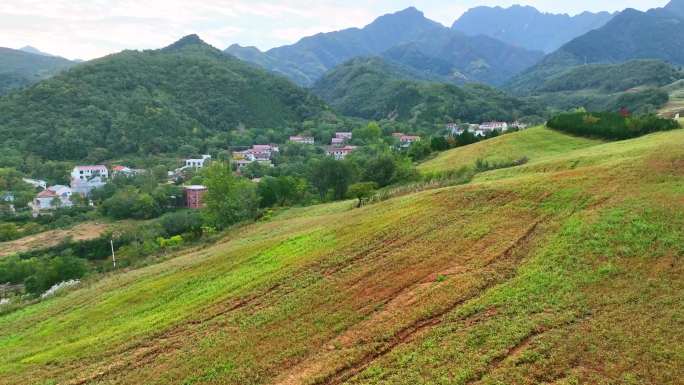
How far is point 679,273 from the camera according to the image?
13.5 m

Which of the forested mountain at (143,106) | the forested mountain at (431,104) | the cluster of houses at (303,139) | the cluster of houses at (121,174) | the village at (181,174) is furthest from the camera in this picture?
the forested mountain at (431,104)

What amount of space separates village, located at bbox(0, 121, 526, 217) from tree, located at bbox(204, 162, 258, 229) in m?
15.0

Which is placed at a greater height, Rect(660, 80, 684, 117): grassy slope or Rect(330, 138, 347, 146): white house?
Rect(660, 80, 684, 117): grassy slope

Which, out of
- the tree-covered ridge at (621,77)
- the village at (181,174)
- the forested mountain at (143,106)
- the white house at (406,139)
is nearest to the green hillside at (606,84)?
the tree-covered ridge at (621,77)

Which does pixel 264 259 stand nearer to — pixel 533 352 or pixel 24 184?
pixel 533 352

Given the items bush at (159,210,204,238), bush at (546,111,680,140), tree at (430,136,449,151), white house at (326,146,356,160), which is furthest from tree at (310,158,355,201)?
white house at (326,146,356,160)

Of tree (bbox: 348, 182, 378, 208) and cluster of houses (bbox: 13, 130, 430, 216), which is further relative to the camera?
cluster of houses (bbox: 13, 130, 430, 216)

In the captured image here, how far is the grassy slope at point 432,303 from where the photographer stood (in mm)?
11625

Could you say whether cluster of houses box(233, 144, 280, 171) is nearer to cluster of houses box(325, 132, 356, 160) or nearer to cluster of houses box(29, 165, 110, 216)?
cluster of houses box(325, 132, 356, 160)

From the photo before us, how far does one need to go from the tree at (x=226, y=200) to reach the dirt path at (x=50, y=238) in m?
21.5

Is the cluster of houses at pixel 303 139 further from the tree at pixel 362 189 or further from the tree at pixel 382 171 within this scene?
the tree at pixel 362 189

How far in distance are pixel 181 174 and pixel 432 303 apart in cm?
8168

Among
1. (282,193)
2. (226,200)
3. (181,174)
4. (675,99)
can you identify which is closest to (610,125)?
(282,193)

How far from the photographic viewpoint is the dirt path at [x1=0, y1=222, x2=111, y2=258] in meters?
55.4
